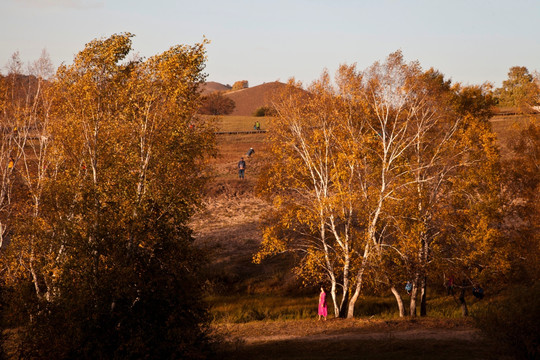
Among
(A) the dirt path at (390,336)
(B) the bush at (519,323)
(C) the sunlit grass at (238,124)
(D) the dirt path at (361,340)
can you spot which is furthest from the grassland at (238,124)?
(B) the bush at (519,323)

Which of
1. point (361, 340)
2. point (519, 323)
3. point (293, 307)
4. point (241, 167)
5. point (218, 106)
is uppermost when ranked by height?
point (218, 106)

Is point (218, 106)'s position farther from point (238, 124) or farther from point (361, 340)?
point (361, 340)

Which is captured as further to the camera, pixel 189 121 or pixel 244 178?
pixel 244 178

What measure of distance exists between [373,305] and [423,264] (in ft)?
26.2

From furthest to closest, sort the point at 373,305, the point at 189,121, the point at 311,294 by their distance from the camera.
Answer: the point at 311,294 → the point at 373,305 → the point at 189,121

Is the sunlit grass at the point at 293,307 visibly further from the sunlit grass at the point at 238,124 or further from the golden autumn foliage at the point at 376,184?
the sunlit grass at the point at 238,124

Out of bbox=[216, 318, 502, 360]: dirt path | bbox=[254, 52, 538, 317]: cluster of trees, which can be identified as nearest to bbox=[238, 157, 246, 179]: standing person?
bbox=[254, 52, 538, 317]: cluster of trees

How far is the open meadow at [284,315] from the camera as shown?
20.7 m

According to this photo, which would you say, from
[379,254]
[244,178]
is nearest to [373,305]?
[379,254]

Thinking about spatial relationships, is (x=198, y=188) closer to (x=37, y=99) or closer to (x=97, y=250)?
(x=97, y=250)

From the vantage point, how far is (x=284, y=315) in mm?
32312

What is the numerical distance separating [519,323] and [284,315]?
17.6 metres

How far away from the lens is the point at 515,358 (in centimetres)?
1664

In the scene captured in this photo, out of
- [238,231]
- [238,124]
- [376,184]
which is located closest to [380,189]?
[376,184]
